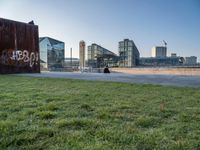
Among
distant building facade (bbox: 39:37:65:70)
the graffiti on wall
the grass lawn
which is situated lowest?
the grass lawn

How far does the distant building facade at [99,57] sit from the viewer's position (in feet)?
180

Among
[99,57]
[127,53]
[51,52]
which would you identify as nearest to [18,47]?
[51,52]

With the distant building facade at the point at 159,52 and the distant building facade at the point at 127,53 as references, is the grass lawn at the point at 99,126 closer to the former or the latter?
the distant building facade at the point at 127,53

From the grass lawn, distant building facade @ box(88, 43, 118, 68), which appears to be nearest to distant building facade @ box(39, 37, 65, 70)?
distant building facade @ box(88, 43, 118, 68)

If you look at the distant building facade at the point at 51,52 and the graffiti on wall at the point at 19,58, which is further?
the distant building facade at the point at 51,52

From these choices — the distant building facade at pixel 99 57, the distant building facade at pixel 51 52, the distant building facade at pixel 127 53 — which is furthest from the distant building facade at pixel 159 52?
the distant building facade at pixel 51 52

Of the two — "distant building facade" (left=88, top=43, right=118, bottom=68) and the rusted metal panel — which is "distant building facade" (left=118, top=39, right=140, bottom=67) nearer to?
"distant building facade" (left=88, top=43, right=118, bottom=68)

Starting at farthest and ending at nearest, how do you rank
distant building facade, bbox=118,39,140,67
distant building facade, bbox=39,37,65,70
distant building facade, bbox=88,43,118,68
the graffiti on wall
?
distant building facade, bbox=118,39,140,67 → distant building facade, bbox=88,43,118,68 → distant building facade, bbox=39,37,65,70 → the graffiti on wall

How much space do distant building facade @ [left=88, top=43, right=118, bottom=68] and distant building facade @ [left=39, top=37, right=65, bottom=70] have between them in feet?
24.9

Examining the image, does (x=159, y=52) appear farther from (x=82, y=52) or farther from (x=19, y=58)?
(x=19, y=58)

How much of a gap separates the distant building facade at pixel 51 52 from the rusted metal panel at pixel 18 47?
28.6 m

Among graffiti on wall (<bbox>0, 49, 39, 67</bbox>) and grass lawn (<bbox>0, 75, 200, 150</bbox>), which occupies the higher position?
graffiti on wall (<bbox>0, 49, 39, 67</bbox>)

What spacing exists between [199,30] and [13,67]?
32312mm

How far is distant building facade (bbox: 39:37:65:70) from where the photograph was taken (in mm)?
51463
